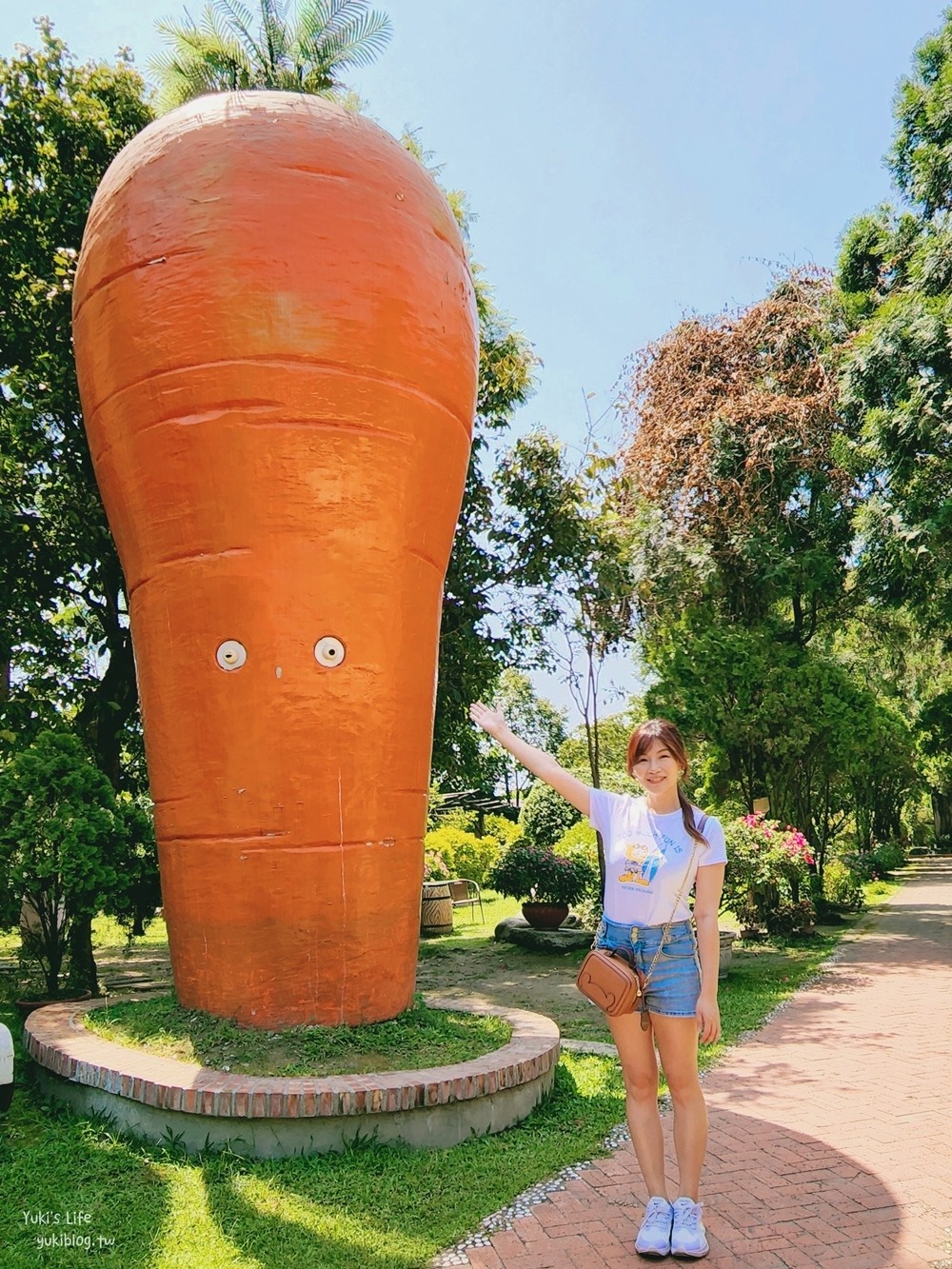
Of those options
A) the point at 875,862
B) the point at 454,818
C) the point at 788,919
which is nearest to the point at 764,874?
the point at 788,919

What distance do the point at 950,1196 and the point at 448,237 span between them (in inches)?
230

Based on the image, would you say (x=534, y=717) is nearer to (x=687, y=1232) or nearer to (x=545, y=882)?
(x=545, y=882)

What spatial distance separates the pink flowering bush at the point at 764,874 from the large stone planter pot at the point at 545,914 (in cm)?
Result: 248

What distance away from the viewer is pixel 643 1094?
3.52 meters

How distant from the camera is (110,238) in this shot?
19.2 feet

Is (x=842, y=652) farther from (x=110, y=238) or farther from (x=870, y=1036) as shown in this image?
(x=110, y=238)

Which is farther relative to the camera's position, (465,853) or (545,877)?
(465,853)

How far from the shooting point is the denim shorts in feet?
11.3

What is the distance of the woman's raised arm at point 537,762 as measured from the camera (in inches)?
146

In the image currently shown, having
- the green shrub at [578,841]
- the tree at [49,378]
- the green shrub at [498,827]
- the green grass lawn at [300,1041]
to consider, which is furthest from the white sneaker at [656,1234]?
the green shrub at [498,827]

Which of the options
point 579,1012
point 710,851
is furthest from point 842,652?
point 710,851

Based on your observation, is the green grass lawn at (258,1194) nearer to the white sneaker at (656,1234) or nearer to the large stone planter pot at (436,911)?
the white sneaker at (656,1234)

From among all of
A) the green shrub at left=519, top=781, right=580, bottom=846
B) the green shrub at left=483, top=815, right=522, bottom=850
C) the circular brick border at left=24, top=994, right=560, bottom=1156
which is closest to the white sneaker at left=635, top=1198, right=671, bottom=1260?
the circular brick border at left=24, top=994, right=560, bottom=1156

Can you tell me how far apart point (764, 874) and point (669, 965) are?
8.21 metres
